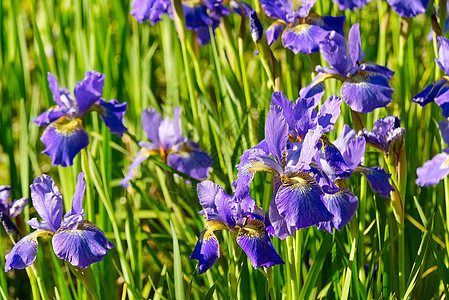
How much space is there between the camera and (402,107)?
1.59 metres

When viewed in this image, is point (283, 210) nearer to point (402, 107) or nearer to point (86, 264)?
point (86, 264)

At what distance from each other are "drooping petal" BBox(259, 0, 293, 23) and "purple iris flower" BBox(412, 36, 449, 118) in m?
0.41

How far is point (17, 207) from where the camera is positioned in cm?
118

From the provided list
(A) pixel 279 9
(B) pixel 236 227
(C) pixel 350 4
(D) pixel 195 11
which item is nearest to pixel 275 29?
(A) pixel 279 9

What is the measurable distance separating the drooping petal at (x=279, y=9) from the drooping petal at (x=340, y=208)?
0.58 m

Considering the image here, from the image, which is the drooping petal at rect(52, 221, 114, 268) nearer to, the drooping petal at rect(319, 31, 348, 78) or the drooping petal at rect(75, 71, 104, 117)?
the drooping petal at rect(75, 71, 104, 117)

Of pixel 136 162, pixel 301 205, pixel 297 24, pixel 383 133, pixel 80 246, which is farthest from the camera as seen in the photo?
pixel 136 162

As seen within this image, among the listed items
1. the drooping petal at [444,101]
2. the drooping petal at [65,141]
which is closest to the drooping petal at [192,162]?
the drooping petal at [65,141]

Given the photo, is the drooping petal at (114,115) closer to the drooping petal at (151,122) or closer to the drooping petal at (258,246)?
the drooping petal at (151,122)

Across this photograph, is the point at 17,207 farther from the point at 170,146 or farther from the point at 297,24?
the point at 297,24

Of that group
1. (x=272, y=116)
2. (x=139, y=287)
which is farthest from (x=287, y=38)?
(x=139, y=287)

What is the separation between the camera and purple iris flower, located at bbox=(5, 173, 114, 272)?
0.99m

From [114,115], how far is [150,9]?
0.45 meters

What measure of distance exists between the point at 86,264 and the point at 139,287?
1.40 feet
